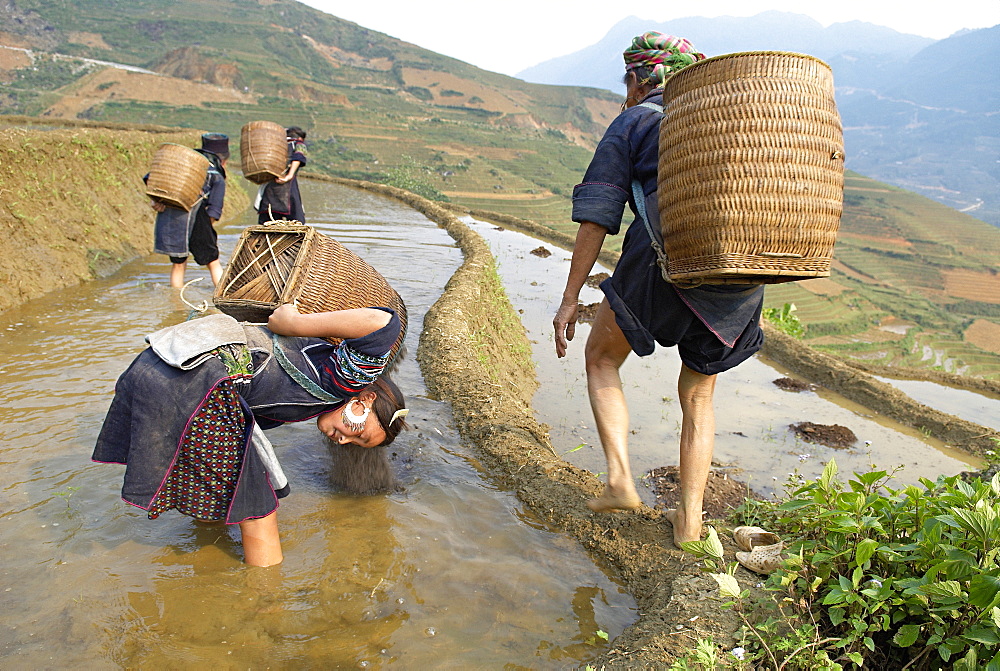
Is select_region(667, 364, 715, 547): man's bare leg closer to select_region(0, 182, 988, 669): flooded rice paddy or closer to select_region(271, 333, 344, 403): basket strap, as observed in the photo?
select_region(0, 182, 988, 669): flooded rice paddy

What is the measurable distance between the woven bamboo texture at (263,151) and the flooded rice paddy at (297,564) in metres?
2.18

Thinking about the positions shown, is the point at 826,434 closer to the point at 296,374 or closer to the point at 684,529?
the point at 684,529

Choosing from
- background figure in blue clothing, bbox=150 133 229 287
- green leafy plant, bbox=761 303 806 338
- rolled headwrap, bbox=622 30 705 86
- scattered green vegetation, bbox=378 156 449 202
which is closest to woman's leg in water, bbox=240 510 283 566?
rolled headwrap, bbox=622 30 705 86

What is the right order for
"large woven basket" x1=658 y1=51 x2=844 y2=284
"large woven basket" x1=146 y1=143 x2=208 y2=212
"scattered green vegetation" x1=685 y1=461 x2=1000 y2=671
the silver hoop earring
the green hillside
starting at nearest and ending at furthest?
1. "scattered green vegetation" x1=685 y1=461 x2=1000 y2=671
2. "large woven basket" x1=658 y1=51 x2=844 y2=284
3. the silver hoop earring
4. "large woven basket" x1=146 y1=143 x2=208 y2=212
5. the green hillside

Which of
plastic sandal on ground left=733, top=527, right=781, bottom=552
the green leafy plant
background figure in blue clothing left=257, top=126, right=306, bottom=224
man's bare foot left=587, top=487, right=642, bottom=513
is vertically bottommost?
the green leafy plant

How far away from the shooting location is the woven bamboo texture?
18.8 feet

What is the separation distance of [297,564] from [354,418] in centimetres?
63

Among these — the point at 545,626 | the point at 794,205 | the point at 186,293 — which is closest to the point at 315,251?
the point at 545,626

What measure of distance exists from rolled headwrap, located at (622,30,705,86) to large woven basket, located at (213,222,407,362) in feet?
5.41

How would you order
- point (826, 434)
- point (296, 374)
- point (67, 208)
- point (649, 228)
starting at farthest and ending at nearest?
point (67, 208) < point (826, 434) < point (296, 374) < point (649, 228)

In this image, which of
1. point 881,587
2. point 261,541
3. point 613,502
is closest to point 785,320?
point 613,502

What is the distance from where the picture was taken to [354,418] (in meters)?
2.40

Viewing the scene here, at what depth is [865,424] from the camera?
6.27 metres

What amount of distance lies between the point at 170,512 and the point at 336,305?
1.23m
